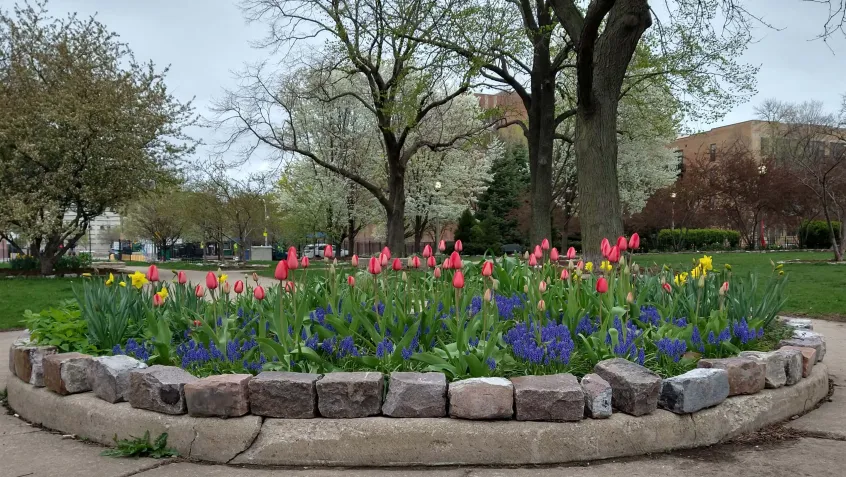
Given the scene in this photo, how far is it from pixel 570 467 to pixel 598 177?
645cm

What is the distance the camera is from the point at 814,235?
37.9m

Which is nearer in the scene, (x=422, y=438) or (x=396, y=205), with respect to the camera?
(x=422, y=438)

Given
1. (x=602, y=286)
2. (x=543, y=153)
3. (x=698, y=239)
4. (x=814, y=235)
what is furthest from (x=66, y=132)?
(x=814, y=235)

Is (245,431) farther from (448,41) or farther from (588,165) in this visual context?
(448,41)

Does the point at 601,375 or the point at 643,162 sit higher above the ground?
the point at 643,162

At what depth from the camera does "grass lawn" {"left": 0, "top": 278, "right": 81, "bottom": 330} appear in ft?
33.9

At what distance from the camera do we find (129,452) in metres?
3.12

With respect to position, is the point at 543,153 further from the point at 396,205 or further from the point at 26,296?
the point at 26,296

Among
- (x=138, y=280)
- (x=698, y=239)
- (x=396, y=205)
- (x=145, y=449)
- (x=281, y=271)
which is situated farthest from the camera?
(x=698, y=239)

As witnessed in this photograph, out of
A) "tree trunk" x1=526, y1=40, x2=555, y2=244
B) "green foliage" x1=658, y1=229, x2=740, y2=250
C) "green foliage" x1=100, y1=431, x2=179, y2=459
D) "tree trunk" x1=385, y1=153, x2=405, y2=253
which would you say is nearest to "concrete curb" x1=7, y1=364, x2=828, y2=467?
"green foliage" x1=100, y1=431, x2=179, y2=459

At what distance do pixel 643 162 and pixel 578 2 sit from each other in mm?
16819

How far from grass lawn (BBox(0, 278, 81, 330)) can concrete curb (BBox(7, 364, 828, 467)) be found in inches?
257

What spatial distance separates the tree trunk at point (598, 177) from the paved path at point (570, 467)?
17.7 ft

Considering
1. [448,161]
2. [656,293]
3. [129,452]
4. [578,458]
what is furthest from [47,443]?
[448,161]
